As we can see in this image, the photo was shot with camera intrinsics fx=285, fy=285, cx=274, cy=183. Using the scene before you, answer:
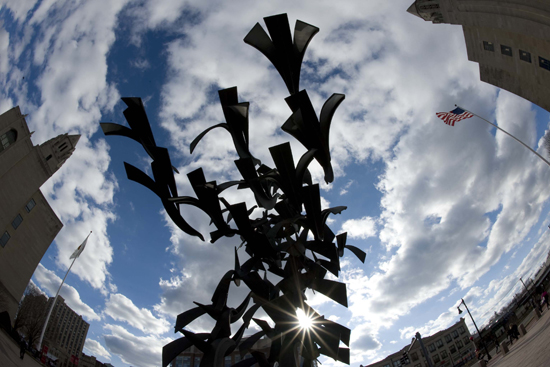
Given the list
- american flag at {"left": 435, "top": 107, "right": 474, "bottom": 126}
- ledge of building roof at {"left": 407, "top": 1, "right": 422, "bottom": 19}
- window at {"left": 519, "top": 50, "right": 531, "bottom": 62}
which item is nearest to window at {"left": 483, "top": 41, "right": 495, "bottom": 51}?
window at {"left": 519, "top": 50, "right": 531, "bottom": 62}

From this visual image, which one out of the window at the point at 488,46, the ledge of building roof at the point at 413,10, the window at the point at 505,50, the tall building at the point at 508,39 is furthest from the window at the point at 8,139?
the window at the point at 505,50

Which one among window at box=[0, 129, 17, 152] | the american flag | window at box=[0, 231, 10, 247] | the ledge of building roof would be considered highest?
the ledge of building roof

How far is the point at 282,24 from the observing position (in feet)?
19.2

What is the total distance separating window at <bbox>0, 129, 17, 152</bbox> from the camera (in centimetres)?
3183

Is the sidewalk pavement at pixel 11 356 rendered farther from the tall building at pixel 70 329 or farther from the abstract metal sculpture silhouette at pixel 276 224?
the tall building at pixel 70 329

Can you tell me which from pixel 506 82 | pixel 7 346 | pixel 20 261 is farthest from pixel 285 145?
pixel 20 261

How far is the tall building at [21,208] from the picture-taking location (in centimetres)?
3019

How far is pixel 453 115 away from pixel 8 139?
4471 cm

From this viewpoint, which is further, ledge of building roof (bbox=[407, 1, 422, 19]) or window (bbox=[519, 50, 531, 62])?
ledge of building roof (bbox=[407, 1, 422, 19])

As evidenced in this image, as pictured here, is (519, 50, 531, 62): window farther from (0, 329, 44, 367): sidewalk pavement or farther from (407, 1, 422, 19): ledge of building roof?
(0, 329, 44, 367): sidewalk pavement

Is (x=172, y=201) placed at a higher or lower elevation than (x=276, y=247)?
higher

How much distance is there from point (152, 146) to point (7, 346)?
17286 millimetres

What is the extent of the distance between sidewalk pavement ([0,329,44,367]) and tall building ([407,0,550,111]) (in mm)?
32727

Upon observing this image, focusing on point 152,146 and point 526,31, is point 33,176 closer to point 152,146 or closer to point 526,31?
point 152,146
